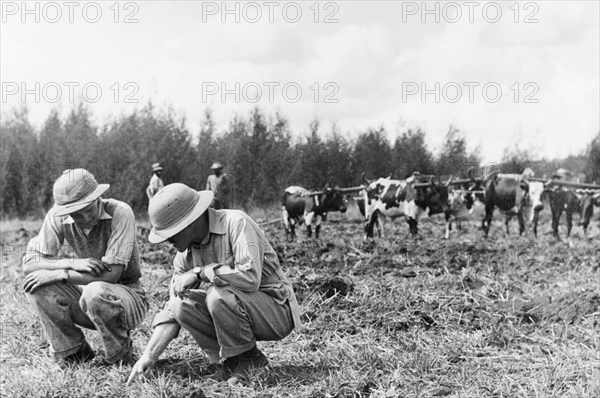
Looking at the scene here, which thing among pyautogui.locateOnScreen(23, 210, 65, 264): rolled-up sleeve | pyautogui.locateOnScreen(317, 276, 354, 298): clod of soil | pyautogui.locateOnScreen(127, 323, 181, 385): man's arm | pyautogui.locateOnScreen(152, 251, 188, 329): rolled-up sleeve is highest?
pyautogui.locateOnScreen(23, 210, 65, 264): rolled-up sleeve

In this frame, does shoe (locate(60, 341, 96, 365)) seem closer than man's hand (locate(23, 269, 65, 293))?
No

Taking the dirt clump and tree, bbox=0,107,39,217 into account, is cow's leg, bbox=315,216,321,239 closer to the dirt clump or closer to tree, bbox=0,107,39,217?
the dirt clump

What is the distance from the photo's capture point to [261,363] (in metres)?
3.88

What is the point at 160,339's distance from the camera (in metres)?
3.75

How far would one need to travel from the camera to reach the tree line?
63.8 ft

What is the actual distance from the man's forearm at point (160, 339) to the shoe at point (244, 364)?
0.37 metres

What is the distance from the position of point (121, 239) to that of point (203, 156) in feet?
64.1

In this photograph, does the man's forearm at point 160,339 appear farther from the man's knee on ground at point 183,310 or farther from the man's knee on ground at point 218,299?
the man's knee on ground at point 218,299

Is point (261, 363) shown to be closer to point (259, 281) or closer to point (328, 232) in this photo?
point (259, 281)

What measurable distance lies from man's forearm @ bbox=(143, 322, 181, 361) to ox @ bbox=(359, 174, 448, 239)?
30.7 ft

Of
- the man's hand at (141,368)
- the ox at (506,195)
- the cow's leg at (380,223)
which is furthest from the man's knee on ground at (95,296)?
the ox at (506,195)

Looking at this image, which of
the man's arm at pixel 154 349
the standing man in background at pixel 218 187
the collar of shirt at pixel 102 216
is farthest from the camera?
the standing man in background at pixel 218 187

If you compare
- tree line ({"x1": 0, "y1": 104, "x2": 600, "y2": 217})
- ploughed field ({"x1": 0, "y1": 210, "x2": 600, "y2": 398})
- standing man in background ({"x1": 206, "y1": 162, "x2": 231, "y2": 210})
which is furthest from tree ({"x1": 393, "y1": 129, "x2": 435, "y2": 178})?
ploughed field ({"x1": 0, "y1": 210, "x2": 600, "y2": 398})

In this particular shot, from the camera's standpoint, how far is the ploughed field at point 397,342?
3.68 meters
